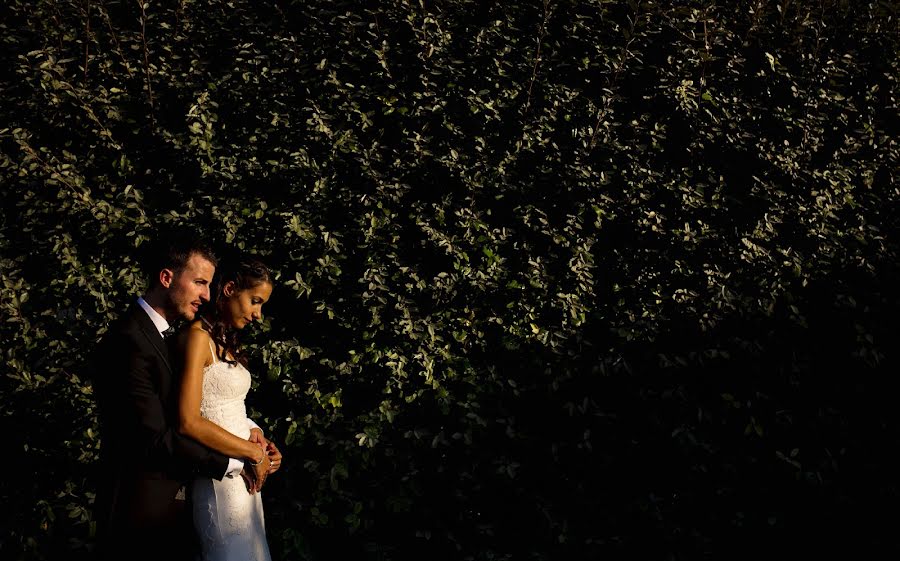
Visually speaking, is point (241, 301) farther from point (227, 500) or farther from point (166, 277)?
point (227, 500)

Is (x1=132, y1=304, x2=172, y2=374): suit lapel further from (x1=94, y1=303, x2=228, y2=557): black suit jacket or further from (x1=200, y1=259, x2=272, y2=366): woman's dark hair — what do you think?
(x1=200, y1=259, x2=272, y2=366): woman's dark hair

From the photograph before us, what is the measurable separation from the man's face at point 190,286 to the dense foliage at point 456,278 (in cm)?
88

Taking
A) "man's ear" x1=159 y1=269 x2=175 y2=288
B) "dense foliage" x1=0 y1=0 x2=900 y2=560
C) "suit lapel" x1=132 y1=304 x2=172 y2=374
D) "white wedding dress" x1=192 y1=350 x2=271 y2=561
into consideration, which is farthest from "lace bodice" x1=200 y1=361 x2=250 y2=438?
"dense foliage" x1=0 y1=0 x2=900 y2=560

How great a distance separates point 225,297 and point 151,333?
40 cm

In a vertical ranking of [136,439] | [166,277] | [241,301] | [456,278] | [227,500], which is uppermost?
[166,277]

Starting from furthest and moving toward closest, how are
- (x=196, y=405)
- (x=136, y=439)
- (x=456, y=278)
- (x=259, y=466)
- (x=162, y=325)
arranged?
(x=456, y=278) < (x=259, y=466) < (x=162, y=325) < (x=196, y=405) < (x=136, y=439)

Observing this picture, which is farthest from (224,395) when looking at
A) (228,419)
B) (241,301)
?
(241,301)

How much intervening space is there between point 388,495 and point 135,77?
2.85 metres

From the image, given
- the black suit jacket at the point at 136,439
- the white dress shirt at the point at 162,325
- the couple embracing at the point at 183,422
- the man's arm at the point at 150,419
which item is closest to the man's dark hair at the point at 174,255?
the couple embracing at the point at 183,422

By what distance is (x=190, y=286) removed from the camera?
348 centimetres

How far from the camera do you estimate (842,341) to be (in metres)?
4.61

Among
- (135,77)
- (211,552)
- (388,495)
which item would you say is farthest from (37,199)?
(388,495)

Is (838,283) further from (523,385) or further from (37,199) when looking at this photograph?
(37,199)

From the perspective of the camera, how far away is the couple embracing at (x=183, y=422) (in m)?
3.17
